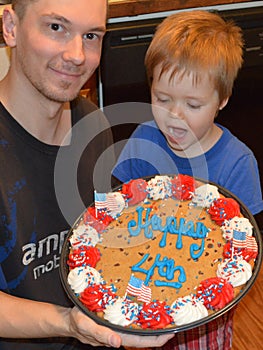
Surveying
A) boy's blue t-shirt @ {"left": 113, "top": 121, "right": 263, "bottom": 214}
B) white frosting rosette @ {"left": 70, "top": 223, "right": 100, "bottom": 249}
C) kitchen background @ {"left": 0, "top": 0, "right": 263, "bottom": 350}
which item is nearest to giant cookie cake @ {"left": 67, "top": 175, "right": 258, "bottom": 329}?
white frosting rosette @ {"left": 70, "top": 223, "right": 100, "bottom": 249}

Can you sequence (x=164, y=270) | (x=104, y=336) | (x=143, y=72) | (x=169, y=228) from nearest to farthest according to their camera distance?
1. (x=104, y=336)
2. (x=164, y=270)
3. (x=169, y=228)
4. (x=143, y=72)

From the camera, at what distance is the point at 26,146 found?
4.92 feet

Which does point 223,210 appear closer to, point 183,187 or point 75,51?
point 183,187

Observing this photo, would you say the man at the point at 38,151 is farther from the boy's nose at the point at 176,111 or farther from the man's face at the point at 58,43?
the boy's nose at the point at 176,111

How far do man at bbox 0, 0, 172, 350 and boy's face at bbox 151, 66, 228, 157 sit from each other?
0.82ft

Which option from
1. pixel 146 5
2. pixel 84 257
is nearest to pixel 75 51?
pixel 84 257

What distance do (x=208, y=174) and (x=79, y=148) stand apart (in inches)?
14.4

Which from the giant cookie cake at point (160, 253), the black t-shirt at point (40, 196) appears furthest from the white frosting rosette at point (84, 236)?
the black t-shirt at point (40, 196)

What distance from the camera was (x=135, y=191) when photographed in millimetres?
1618

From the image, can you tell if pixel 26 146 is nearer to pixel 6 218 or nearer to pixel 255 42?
pixel 6 218

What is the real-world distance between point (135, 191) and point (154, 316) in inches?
16.7

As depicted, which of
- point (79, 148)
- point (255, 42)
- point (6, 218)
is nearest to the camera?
point (6, 218)

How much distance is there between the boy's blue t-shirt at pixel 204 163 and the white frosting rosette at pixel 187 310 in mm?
473

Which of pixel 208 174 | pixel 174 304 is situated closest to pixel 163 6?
pixel 208 174
